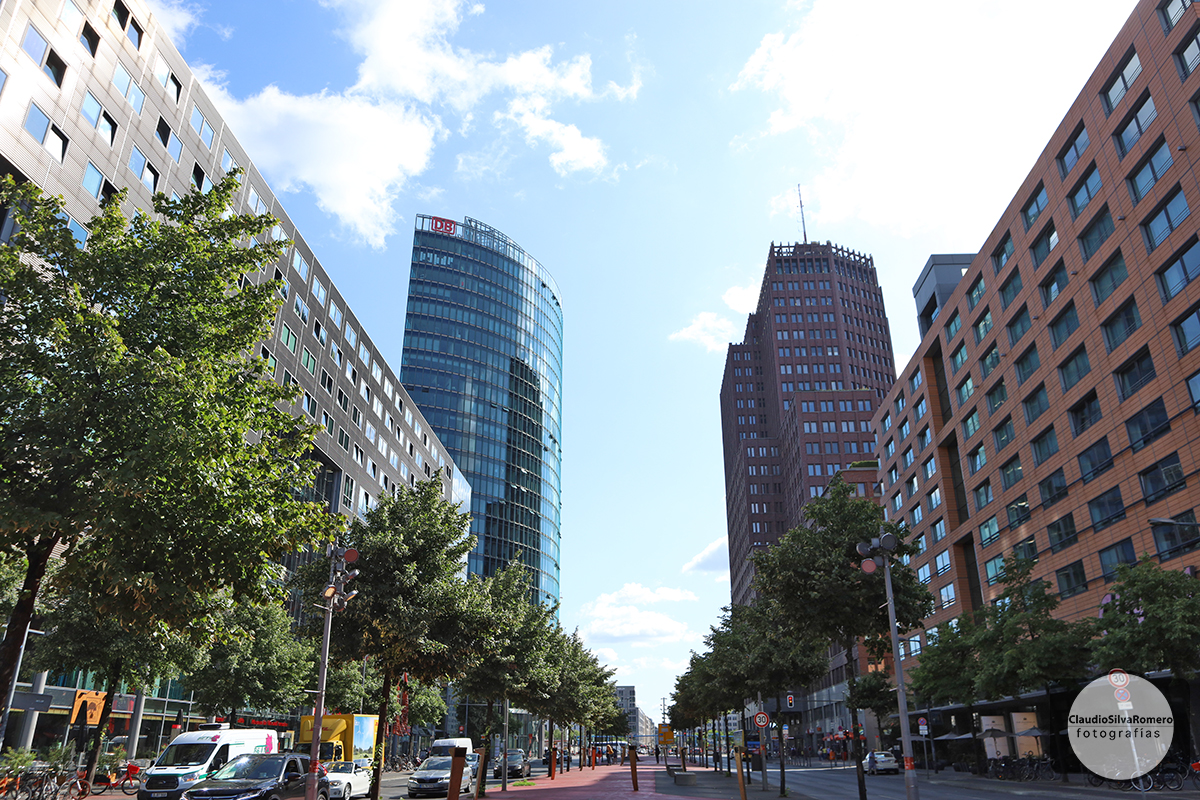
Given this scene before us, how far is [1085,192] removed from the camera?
46.2m

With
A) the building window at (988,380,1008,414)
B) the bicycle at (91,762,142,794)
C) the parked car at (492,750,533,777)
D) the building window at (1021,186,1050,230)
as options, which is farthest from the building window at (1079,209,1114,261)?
the bicycle at (91,762,142,794)

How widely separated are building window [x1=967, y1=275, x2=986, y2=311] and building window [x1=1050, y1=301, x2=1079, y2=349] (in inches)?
432

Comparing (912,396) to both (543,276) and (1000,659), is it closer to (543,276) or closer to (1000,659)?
Answer: (1000,659)

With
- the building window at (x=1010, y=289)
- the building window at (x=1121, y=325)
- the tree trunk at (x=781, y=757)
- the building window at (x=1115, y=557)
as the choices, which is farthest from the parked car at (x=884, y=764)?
the building window at (x=1121, y=325)

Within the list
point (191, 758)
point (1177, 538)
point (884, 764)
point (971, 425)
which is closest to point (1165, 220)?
point (1177, 538)

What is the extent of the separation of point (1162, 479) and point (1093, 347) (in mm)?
9057

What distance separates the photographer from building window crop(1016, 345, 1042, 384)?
2086 inches

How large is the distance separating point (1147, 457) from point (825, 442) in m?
98.9

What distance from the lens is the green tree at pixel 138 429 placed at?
43.3 ft

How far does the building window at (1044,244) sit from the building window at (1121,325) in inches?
313

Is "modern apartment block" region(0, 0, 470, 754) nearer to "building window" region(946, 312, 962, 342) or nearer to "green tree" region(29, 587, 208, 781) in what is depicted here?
"green tree" region(29, 587, 208, 781)

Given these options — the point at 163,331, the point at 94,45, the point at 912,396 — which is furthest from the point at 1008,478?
the point at 94,45

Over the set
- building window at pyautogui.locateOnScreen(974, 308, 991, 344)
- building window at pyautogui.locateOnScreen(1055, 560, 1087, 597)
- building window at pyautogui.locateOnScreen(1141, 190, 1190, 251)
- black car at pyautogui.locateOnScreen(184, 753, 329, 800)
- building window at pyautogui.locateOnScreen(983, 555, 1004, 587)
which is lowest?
black car at pyautogui.locateOnScreen(184, 753, 329, 800)

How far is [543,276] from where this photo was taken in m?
159
